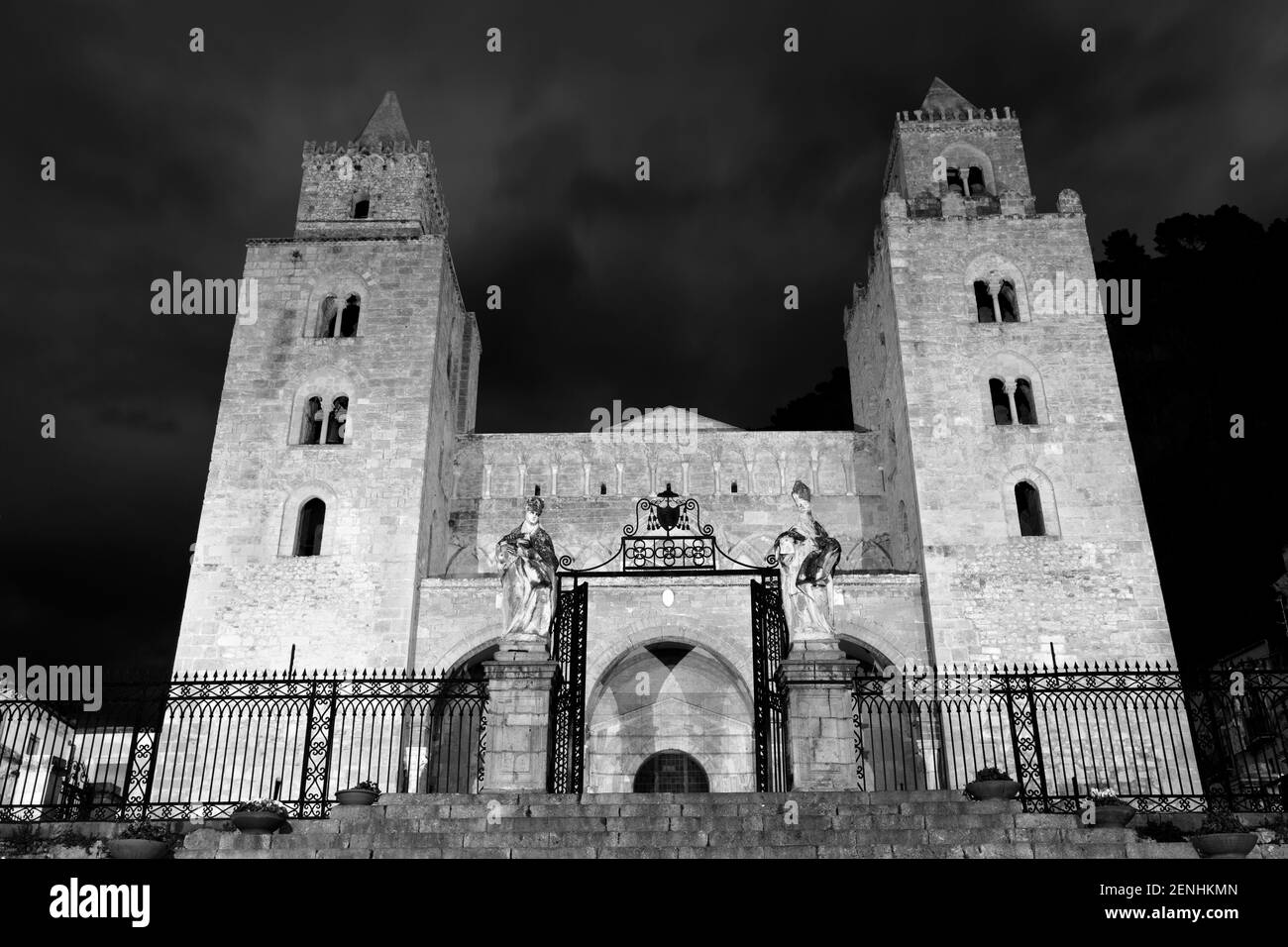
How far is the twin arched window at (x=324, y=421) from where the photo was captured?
23078mm

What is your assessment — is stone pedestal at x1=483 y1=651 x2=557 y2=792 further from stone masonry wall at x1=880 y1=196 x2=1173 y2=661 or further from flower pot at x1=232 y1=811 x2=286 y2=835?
stone masonry wall at x1=880 y1=196 x2=1173 y2=661

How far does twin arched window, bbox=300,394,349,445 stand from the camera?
2308 centimetres

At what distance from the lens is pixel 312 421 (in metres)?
23.8

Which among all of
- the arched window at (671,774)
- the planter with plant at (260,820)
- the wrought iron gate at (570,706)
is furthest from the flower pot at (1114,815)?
the arched window at (671,774)

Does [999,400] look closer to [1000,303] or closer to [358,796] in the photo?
[1000,303]

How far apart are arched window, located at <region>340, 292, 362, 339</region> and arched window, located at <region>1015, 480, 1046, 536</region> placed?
16636 millimetres

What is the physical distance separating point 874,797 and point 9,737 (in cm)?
1969

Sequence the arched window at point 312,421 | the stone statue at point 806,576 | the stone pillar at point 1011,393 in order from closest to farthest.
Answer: the stone statue at point 806,576, the stone pillar at point 1011,393, the arched window at point 312,421

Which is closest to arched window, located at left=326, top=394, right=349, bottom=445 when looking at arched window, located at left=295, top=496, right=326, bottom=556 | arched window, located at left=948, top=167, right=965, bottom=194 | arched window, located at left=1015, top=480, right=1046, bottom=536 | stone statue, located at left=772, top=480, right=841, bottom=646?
arched window, located at left=295, top=496, right=326, bottom=556

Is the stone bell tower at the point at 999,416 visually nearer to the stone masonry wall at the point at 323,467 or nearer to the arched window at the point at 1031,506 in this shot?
the arched window at the point at 1031,506

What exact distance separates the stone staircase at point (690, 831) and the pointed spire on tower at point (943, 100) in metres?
22.7
